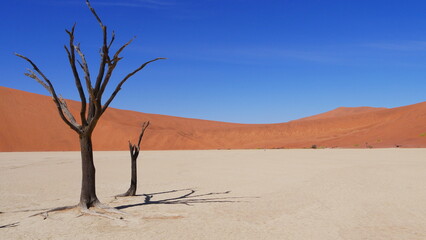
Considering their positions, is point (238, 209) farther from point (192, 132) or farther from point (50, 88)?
point (192, 132)

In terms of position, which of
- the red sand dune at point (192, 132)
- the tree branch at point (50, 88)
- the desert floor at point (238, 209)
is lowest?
the desert floor at point (238, 209)

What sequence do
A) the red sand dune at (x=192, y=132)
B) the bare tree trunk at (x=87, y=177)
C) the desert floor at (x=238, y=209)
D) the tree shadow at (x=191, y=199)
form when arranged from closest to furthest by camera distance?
the desert floor at (x=238, y=209) < the bare tree trunk at (x=87, y=177) < the tree shadow at (x=191, y=199) < the red sand dune at (x=192, y=132)

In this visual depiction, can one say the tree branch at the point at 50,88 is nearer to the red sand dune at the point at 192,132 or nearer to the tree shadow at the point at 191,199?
the tree shadow at the point at 191,199

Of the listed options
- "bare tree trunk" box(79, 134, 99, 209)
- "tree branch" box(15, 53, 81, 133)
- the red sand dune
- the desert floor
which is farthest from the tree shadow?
the red sand dune

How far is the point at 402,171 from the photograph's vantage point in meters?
14.7

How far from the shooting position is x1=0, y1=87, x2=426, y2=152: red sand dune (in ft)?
141

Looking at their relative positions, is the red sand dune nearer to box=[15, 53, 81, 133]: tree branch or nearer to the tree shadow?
the tree shadow

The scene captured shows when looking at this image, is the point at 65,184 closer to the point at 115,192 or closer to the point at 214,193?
the point at 115,192

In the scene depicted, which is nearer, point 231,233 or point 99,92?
point 231,233

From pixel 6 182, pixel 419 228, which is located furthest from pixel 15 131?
pixel 419 228

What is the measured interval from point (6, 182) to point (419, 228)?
12.8 metres

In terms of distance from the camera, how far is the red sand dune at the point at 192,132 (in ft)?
141

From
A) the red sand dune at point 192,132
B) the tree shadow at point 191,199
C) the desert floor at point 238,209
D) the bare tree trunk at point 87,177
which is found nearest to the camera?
the desert floor at point 238,209

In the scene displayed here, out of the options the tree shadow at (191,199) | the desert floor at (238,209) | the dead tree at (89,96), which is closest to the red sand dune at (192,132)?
the desert floor at (238,209)
